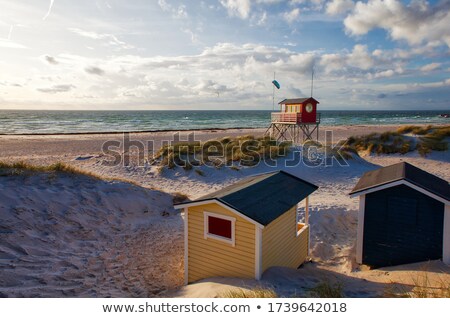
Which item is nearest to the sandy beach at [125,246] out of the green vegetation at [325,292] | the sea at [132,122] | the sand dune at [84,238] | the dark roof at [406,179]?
the sand dune at [84,238]

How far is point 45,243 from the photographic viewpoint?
932cm

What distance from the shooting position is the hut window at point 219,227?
296 inches

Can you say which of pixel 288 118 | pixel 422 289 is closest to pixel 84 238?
pixel 422 289

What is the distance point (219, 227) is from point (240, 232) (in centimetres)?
64

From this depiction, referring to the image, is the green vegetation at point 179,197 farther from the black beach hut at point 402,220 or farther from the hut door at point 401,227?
the hut door at point 401,227

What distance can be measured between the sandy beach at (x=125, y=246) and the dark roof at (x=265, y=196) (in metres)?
1.52

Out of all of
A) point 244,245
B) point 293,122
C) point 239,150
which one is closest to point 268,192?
point 244,245

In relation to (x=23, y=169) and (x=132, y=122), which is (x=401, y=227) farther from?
(x=132, y=122)

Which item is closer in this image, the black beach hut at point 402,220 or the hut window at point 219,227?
the hut window at point 219,227

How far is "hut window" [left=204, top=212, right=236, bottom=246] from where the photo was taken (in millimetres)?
7523

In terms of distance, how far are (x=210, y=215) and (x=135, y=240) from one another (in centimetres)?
440

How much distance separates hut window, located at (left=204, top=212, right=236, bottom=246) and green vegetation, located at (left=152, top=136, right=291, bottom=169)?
11.6 meters

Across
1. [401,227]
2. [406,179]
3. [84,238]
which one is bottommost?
[84,238]

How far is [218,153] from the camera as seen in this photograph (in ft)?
74.0
